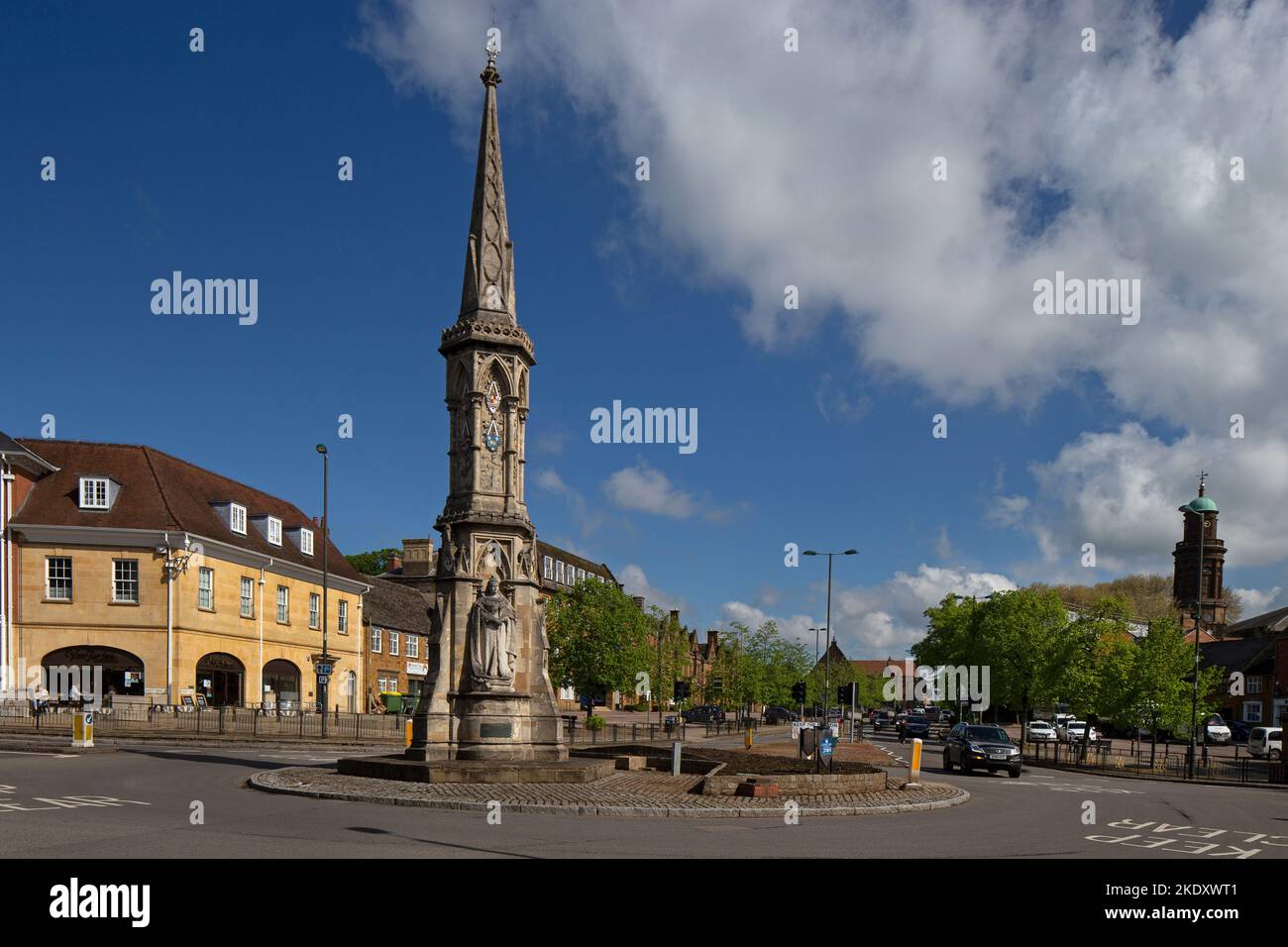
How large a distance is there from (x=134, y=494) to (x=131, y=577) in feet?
12.7

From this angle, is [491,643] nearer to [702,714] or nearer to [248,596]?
[248,596]

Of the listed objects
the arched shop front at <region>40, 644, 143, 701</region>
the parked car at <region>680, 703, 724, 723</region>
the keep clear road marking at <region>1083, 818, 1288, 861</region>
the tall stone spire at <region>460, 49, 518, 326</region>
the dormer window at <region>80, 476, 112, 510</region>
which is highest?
the tall stone spire at <region>460, 49, 518, 326</region>

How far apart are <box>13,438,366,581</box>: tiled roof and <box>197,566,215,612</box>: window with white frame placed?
164cm

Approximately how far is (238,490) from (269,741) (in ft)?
72.1

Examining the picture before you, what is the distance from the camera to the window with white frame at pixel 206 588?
4325cm

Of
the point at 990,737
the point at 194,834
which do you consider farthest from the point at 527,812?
the point at 990,737

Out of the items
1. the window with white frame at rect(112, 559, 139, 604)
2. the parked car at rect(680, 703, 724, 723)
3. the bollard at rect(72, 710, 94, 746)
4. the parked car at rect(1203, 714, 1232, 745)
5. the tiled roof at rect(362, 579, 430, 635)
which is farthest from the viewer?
the parked car at rect(680, 703, 724, 723)

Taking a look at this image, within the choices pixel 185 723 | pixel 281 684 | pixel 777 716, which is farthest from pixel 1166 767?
pixel 777 716

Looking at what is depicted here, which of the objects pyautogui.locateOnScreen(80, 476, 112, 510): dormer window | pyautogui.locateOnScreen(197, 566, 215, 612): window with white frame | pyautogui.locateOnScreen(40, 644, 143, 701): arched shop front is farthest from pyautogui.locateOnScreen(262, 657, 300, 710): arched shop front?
pyautogui.locateOnScreen(80, 476, 112, 510): dormer window

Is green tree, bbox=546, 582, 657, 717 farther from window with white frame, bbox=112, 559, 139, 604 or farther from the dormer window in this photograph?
the dormer window

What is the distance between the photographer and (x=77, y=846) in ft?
37.6

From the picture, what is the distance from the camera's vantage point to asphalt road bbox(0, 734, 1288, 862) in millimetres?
11906

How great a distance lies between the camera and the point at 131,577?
137 feet
